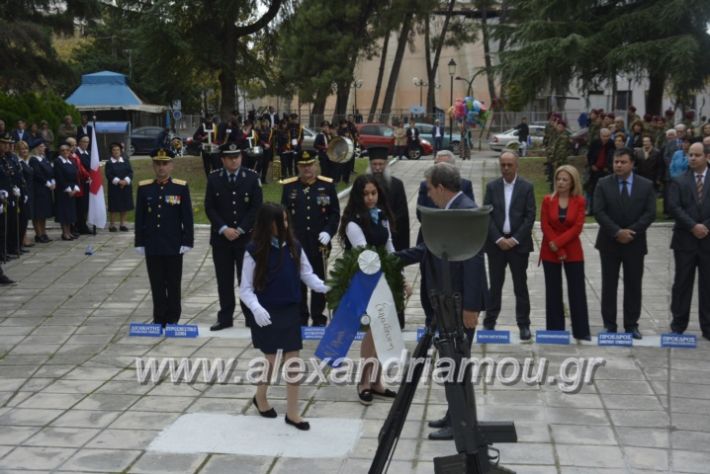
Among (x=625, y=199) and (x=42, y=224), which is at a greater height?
(x=625, y=199)

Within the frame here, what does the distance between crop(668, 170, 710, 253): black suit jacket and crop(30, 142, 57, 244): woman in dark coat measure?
10.6 metres

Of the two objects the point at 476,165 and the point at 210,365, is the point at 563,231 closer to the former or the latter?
the point at 210,365

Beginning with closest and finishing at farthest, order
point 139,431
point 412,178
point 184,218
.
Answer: point 139,431 → point 184,218 → point 412,178

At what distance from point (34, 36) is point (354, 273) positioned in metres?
17.7

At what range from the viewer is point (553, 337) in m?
9.38

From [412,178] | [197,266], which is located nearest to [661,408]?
[197,266]

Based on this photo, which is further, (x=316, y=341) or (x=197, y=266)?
A: (x=197, y=266)

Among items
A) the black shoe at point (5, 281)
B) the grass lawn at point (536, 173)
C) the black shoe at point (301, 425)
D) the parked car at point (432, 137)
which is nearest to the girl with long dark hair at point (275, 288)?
the black shoe at point (301, 425)

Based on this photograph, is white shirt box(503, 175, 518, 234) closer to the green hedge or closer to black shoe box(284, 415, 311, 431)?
black shoe box(284, 415, 311, 431)

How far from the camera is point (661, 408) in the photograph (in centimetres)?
729

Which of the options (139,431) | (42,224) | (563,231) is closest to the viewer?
(139,431)

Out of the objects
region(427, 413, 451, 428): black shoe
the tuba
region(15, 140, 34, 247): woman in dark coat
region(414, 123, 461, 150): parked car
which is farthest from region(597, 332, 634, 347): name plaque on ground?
region(414, 123, 461, 150): parked car

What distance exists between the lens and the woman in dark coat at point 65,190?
1655 centimetres

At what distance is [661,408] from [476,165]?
24.1 meters
